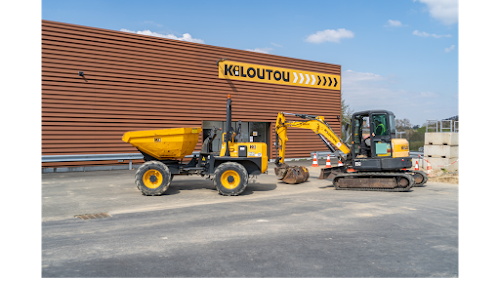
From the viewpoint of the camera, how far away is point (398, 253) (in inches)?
189

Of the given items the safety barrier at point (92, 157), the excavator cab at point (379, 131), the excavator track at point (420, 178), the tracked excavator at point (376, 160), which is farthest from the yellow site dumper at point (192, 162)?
the excavator track at point (420, 178)

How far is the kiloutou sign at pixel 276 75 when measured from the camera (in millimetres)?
18938

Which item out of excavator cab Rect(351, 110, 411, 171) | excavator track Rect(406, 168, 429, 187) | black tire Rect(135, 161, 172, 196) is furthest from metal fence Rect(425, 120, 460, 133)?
black tire Rect(135, 161, 172, 196)

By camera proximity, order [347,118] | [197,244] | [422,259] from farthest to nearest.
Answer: [347,118], [197,244], [422,259]

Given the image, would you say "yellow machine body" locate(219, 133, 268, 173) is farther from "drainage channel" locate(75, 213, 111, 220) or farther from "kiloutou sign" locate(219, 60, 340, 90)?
"kiloutou sign" locate(219, 60, 340, 90)

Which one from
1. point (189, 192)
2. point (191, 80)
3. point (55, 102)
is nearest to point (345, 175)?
point (189, 192)

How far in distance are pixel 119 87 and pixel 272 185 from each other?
371 inches

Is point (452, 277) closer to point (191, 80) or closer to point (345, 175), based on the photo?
point (345, 175)

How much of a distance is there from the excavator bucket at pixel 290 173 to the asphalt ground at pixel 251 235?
1.93 m

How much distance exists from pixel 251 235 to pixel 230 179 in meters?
4.14

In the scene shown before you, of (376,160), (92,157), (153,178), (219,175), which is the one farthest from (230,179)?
(92,157)

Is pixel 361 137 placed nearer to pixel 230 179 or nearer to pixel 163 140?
pixel 230 179

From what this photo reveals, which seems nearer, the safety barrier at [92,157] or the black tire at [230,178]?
the black tire at [230,178]

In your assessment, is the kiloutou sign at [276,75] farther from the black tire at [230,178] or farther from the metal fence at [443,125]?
the black tire at [230,178]
